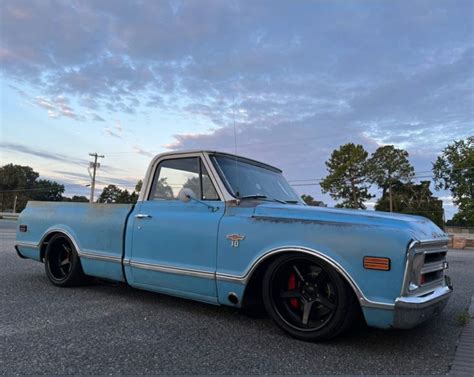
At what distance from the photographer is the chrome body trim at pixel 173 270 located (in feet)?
13.4

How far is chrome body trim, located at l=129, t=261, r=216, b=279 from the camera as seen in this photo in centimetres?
409

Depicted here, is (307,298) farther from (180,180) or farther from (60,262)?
(60,262)

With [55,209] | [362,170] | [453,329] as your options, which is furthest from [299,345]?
[362,170]

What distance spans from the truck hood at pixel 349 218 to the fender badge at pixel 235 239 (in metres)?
0.25

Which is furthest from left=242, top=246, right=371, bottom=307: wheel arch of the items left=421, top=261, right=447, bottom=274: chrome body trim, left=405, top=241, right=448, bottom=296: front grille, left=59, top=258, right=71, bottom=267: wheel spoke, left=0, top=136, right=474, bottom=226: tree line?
left=0, top=136, right=474, bottom=226: tree line

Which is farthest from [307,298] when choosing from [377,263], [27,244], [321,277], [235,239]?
[27,244]

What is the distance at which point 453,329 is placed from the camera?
430 centimetres

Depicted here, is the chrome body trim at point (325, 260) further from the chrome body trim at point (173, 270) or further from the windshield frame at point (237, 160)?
the windshield frame at point (237, 160)

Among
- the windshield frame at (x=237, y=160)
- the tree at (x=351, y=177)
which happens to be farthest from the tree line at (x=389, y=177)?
the windshield frame at (x=237, y=160)

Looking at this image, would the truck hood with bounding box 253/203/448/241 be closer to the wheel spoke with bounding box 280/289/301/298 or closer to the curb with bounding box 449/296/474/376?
the wheel spoke with bounding box 280/289/301/298

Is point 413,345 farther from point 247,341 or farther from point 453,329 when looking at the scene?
point 247,341

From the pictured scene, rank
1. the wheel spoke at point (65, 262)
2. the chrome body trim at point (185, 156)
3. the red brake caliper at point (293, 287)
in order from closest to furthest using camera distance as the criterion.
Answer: the red brake caliper at point (293, 287)
the chrome body trim at point (185, 156)
the wheel spoke at point (65, 262)

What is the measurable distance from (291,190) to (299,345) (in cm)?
230

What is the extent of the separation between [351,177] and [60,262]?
5674 centimetres
